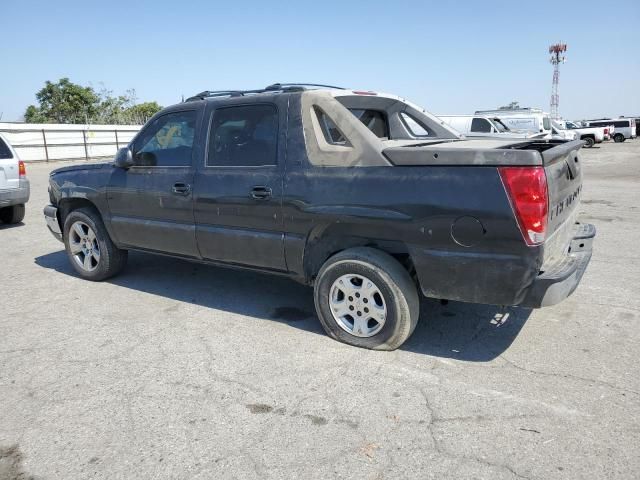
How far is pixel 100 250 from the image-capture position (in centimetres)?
554

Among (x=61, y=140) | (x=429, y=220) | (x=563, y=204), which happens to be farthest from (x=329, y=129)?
(x=61, y=140)

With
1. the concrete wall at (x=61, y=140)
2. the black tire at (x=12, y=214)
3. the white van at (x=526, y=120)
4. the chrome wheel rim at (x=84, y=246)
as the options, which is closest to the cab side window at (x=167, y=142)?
the chrome wheel rim at (x=84, y=246)

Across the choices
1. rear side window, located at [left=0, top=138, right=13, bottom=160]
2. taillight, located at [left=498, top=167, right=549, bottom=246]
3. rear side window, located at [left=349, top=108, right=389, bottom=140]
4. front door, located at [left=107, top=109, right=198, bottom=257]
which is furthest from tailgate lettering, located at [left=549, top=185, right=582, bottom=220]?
rear side window, located at [left=0, top=138, right=13, bottom=160]

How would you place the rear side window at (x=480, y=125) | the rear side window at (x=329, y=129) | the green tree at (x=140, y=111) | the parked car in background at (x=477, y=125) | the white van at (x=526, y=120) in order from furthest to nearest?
the green tree at (x=140, y=111)
the white van at (x=526, y=120)
the rear side window at (x=480, y=125)
the parked car in background at (x=477, y=125)
the rear side window at (x=329, y=129)

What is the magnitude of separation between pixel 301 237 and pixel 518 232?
159 centimetres

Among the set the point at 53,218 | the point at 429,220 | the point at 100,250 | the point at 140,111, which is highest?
the point at 140,111

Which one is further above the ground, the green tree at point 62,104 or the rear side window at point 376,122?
the green tree at point 62,104

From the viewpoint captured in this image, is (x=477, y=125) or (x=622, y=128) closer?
(x=477, y=125)

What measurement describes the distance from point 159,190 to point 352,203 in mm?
2068

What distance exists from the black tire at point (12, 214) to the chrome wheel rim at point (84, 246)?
4.14 metres

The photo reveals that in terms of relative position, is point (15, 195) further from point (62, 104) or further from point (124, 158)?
point (62, 104)

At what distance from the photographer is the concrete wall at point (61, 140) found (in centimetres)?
2383

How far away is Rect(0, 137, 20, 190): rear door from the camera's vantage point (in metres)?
8.47

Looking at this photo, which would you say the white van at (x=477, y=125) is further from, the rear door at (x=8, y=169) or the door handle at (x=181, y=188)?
the door handle at (x=181, y=188)
